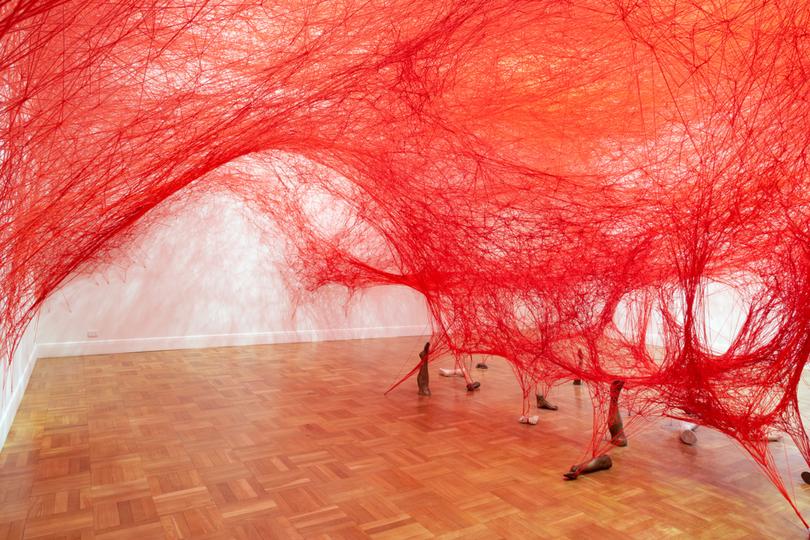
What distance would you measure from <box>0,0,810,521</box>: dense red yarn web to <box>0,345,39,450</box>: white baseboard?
321 millimetres

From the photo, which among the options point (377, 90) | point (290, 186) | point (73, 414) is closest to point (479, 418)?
point (377, 90)

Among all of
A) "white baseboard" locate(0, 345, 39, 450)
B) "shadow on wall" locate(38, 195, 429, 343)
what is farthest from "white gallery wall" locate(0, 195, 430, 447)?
"white baseboard" locate(0, 345, 39, 450)

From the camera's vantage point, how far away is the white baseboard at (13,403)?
2836 mm

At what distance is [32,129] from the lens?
203 centimetres

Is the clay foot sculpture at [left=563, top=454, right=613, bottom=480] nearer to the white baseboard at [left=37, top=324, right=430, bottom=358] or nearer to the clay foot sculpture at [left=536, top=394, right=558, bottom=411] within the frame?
the clay foot sculpture at [left=536, top=394, right=558, bottom=411]

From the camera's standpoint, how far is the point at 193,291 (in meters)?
5.70

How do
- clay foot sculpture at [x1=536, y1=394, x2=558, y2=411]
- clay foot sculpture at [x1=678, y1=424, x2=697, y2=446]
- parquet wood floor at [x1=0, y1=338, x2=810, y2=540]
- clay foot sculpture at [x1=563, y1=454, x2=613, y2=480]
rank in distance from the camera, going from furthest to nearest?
1. clay foot sculpture at [x1=536, y1=394, x2=558, y2=411]
2. clay foot sculpture at [x1=678, y1=424, x2=697, y2=446]
3. clay foot sculpture at [x1=563, y1=454, x2=613, y2=480]
4. parquet wood floor at [x1=0, y1=338, x2=810, y2=540]

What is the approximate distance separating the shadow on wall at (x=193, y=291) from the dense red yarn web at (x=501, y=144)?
92.2 inches

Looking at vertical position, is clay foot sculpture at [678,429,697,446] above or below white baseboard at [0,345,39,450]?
below

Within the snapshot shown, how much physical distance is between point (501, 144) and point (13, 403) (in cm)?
309

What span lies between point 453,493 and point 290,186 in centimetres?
404

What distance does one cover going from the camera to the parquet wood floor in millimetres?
2070

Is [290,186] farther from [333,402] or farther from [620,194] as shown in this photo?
[620,194]

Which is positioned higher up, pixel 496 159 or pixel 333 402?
pixel 496 159
